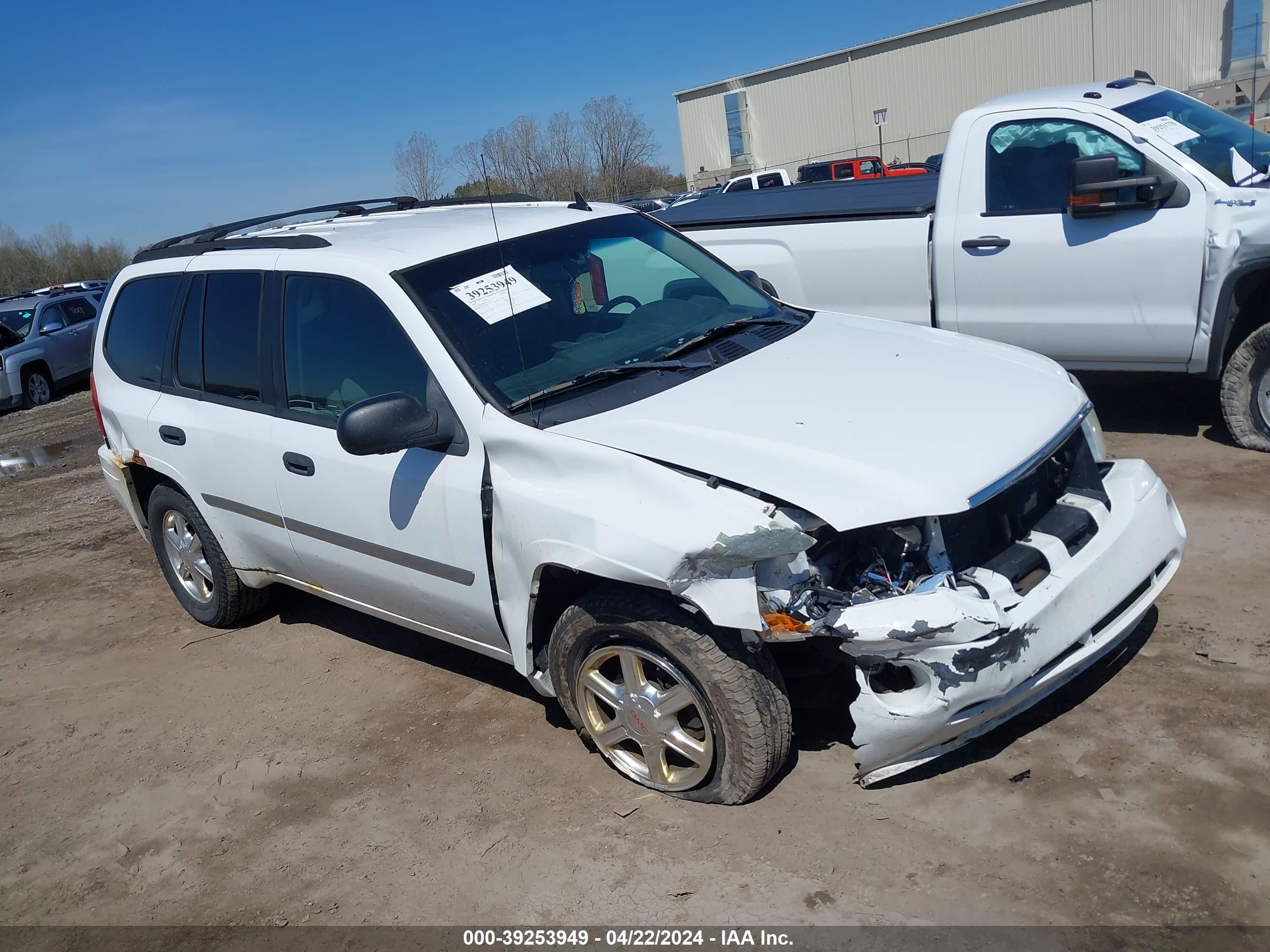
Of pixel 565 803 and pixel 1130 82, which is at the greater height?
pixel 1130 82

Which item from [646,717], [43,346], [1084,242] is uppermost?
[1084,242]

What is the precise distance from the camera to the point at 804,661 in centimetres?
324

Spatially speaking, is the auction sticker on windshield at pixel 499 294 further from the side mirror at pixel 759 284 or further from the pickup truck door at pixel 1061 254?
the pickup truck door at pixel 1061 254

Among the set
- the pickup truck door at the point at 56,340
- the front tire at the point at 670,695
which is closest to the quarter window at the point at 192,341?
the front tire at the point at 670,695

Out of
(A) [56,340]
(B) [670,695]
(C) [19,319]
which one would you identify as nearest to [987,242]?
(B) [670,695]

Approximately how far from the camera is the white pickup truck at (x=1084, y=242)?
545 centimetres

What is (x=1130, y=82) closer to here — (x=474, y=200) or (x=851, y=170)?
(x=474, y=200)

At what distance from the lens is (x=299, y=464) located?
13.4 ft

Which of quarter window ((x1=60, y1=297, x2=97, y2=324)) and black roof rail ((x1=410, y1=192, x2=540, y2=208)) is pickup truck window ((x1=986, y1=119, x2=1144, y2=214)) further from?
quarter window ((x1=60, y1=297, x2=97, y2=324))

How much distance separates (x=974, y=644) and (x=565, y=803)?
1.49 m

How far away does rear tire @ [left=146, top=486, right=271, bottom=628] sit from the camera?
5.04m

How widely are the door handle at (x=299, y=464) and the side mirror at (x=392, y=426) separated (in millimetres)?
692

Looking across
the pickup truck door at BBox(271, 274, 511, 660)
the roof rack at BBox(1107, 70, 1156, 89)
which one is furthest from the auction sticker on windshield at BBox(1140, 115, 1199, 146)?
the pickup truck door at BBox(271, 274, 511, 660)

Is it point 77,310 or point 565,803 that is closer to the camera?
point 565,803
